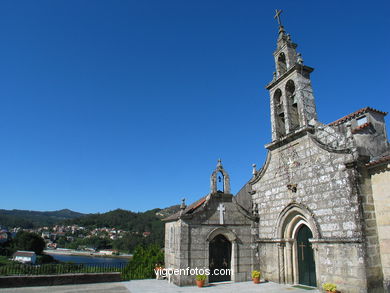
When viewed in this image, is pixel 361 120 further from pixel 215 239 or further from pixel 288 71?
pixel 215 239

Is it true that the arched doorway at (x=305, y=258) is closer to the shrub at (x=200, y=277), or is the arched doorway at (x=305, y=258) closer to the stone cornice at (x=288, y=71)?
the shrub at (x=200, y=277)

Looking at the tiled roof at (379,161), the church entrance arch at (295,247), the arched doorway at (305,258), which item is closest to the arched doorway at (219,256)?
the church entrance arch at (295,247)

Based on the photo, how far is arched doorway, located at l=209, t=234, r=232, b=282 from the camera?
497 inches

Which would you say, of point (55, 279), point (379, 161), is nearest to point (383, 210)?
point (379, 161)

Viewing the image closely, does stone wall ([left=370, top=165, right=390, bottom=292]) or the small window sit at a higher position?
the small window

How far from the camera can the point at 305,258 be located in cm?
1108

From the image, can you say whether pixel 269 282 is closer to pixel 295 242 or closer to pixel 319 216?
pixel 295 242

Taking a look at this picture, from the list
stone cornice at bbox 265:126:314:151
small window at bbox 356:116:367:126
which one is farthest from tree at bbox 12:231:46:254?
small window at bbox 356:116:367:126

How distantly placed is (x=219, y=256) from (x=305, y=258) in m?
3.85

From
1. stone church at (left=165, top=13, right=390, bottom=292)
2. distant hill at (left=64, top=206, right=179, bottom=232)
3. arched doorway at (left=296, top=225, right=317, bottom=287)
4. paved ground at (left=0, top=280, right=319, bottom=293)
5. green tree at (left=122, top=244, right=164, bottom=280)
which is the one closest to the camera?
stone church at (left=165, top=13, right=390, bottom=292)

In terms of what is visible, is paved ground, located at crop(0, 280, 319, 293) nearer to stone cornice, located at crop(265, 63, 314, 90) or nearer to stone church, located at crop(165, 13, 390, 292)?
stone church, located at crop(165, 13, 390, 292)

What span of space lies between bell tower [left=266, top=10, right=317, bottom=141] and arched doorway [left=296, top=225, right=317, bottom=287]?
4.24 metres

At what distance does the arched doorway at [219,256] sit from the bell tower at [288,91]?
5.53 metres

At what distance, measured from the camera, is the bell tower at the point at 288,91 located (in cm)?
1180
